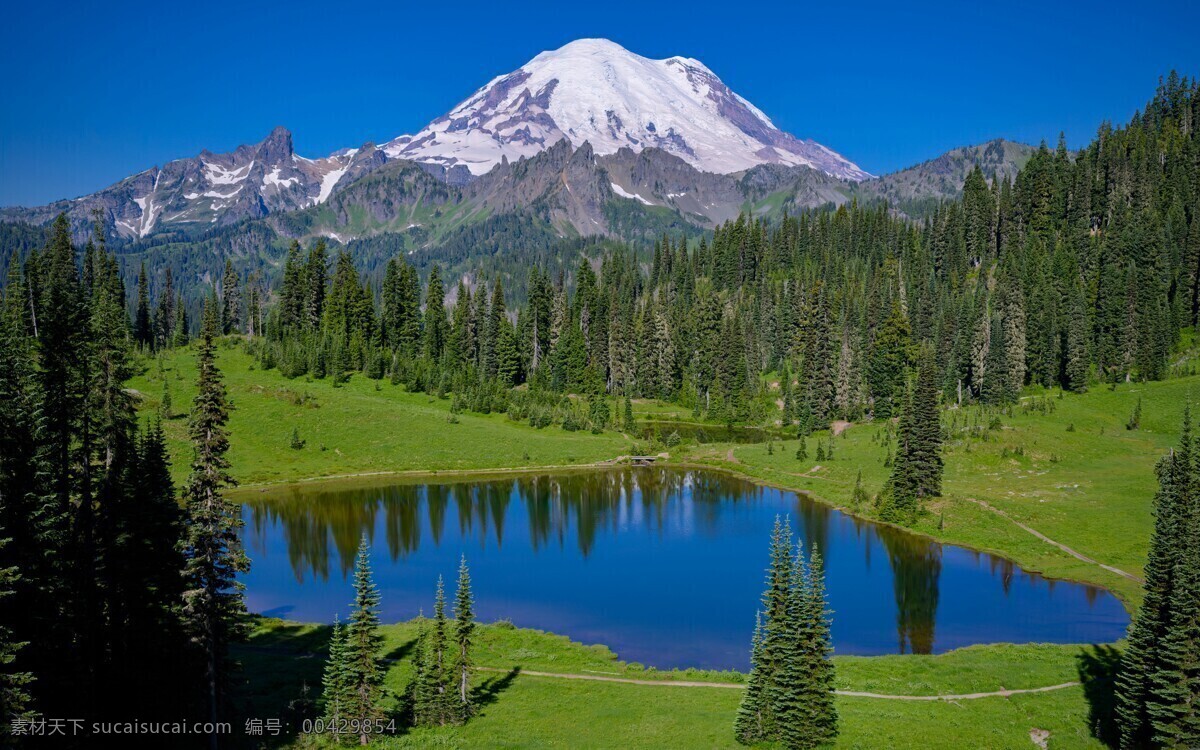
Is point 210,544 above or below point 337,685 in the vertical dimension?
above

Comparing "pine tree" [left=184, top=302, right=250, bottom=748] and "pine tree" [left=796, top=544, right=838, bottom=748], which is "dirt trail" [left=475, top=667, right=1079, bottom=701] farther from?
"pine tree" [left=184, top=302, right=250, bottom=748]

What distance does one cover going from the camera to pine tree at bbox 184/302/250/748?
28703mm

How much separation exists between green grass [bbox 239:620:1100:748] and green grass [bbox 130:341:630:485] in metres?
52.3

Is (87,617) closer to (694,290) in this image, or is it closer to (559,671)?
(559,671)

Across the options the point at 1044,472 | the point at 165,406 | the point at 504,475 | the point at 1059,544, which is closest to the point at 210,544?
the point at 1059,544

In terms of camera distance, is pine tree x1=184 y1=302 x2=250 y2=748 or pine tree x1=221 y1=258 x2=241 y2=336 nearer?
pine tree x1=184 y1=302 x2=250 y2=748

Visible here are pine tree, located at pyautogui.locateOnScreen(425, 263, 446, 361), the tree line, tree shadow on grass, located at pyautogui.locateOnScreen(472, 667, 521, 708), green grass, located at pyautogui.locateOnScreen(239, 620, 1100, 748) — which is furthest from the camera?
pine tree, located at pyautogui.locateOnScreen(425, 263, 446, 361)

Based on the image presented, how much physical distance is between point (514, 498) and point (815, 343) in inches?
2615

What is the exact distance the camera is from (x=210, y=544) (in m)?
28.8

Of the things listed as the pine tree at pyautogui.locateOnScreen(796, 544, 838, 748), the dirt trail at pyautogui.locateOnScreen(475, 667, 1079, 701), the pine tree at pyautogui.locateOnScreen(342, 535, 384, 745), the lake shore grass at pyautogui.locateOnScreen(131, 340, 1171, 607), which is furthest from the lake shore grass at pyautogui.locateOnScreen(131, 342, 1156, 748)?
the pine tree at pyautogui.locateOnScreen(342, 535, 384, 745)

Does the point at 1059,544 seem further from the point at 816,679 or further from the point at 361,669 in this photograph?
the point at 361,669

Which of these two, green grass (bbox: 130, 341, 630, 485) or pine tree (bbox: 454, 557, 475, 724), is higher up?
green grass (bbox: 130, 341, 630, 485)

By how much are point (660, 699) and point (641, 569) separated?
27.6m

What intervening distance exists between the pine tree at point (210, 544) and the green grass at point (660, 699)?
4104mm
